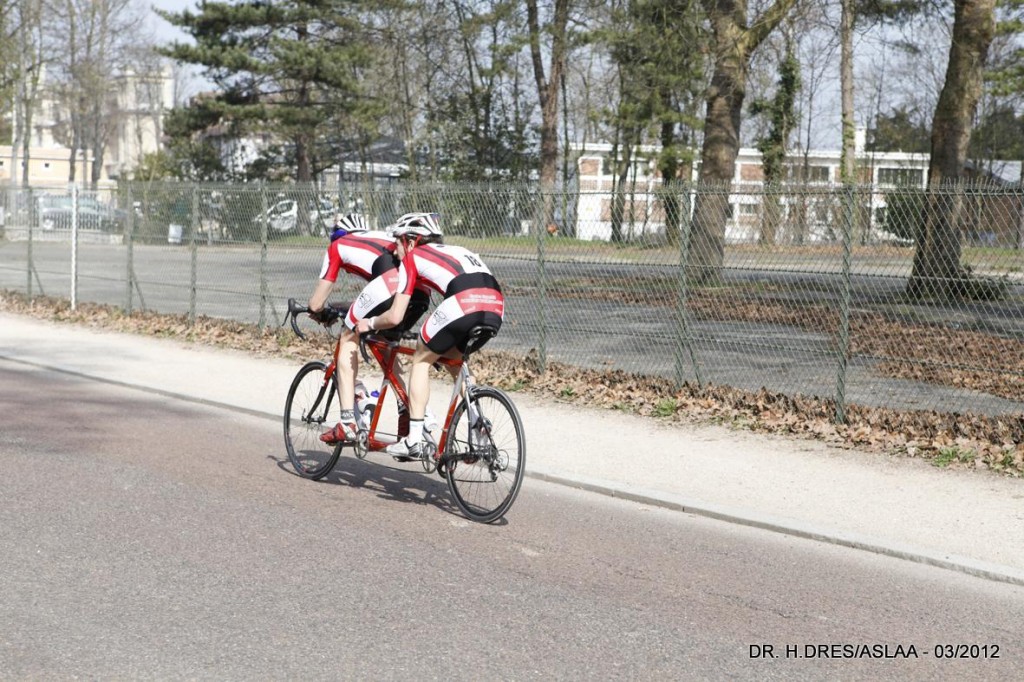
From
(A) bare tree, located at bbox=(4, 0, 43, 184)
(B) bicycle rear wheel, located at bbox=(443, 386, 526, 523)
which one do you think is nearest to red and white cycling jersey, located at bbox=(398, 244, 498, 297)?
(B) bicycle rear wheel, located at bbox=(443, 386, 526, 523)

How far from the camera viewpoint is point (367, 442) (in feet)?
25.4

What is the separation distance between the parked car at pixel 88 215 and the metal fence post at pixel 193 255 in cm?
201

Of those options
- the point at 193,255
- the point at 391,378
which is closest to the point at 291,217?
the point at 193,255

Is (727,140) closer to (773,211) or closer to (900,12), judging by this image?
(900,12)

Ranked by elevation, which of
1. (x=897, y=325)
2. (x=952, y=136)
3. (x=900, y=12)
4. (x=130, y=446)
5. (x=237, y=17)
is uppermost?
(x=237, y=17)

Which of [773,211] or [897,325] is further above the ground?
[773,211]

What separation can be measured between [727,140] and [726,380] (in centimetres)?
1193


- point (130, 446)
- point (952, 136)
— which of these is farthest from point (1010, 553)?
point (952, 136)

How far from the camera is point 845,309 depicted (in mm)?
10172

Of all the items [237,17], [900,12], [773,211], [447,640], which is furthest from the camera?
[237,17]

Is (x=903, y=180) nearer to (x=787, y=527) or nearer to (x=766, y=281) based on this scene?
(x=766, y=281)

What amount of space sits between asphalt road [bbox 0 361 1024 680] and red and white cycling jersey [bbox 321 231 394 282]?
142 centimetres

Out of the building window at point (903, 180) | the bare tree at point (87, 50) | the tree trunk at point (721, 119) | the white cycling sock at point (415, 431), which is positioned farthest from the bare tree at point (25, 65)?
the white cycling sock at point (415, 431)

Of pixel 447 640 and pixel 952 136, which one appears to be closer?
pixel 447 640
